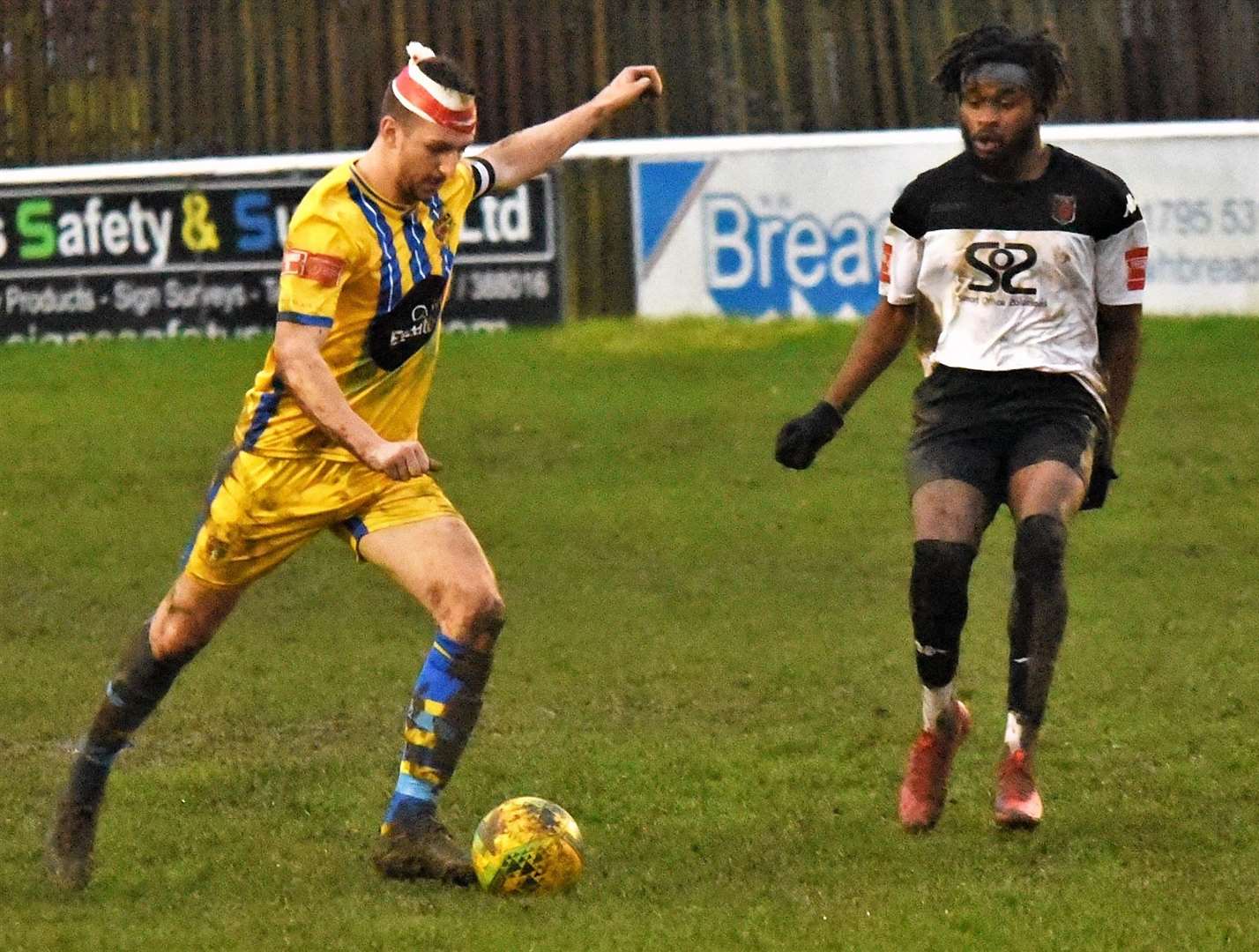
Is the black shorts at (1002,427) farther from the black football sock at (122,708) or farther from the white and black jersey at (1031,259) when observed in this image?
the black football sock at (122,708)

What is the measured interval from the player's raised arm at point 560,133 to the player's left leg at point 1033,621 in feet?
5.35

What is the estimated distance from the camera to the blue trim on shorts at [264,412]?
6.30 meters

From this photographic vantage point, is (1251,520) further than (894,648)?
Yes

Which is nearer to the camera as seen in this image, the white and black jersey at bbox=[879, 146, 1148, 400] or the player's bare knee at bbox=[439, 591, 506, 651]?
the player's bare knee at bbox=[439, 591, 506, 651]

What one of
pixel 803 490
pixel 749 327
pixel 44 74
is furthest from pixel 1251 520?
pixel 44 74

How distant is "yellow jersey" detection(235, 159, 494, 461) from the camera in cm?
605

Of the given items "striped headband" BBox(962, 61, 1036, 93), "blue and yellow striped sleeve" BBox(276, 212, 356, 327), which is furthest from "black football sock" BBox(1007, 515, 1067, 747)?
"blue and yellow striped sleeve" BBox(276, 212, 356, 327)

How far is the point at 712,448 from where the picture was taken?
1405cm

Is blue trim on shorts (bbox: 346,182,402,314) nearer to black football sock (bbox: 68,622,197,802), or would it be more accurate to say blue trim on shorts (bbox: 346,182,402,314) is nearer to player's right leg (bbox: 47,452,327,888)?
player's right leg (bbox: 47,452,327,888)

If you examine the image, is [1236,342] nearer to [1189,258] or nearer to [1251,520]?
[1189,258]

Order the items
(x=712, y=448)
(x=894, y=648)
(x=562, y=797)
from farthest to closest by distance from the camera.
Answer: (x=712, y=448), (x=894, y=648), (x=562, y=797)

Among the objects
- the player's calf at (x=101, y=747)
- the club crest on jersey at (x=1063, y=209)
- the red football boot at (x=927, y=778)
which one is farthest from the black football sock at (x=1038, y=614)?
the player's calf at (x=101, y=747)

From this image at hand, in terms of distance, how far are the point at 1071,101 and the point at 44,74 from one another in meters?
8.17

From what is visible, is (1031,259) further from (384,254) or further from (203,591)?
(203,591)
